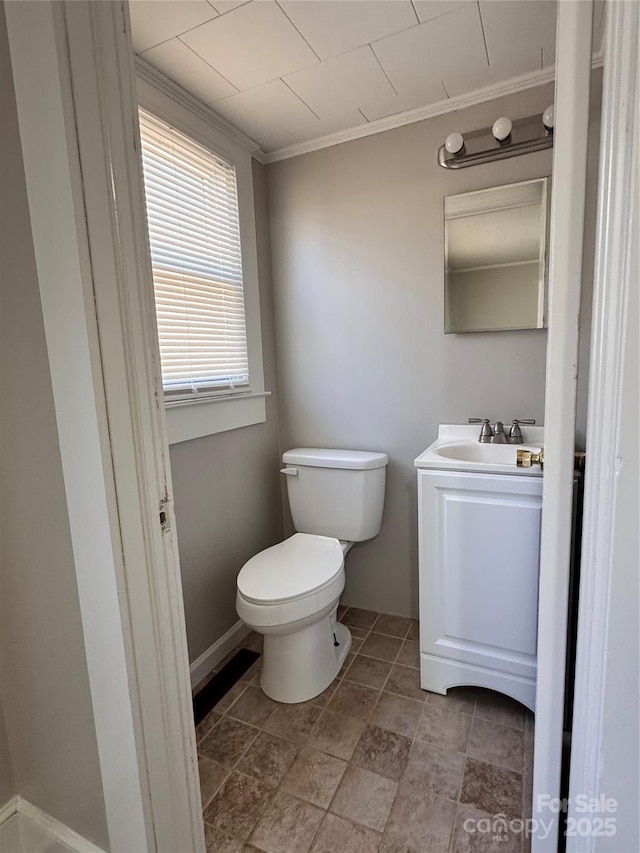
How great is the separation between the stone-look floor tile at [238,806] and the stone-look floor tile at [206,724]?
20 cm

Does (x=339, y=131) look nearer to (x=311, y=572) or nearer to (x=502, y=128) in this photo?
(x=502, y=128)

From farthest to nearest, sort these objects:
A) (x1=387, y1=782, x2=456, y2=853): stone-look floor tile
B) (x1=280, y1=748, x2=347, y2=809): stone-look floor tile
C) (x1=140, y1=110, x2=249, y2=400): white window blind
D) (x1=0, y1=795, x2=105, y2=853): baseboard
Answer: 1. (x1=140, y1=110, x2=249, y2=400): white window blind
2. (x1=280, y1=748, x2=347, y2=809): stone-look floor tile
3. (x1=387, y1=782, x2=456, y2=853): stone-look floor tile
4. (x1=0, y1=795, x2=105, y2=853): baseboard

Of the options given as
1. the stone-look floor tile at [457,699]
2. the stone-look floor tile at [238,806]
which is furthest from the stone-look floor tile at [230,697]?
the stone-look floor tile at [457,699]

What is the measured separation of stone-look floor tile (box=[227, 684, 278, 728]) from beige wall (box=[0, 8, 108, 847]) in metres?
0.59

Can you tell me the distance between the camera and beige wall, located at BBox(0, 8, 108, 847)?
0.77 m

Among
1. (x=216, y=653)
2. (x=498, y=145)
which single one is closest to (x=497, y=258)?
(x=498, y=145)

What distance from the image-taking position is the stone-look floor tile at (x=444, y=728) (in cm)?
135

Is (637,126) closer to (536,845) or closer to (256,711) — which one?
(536,845)

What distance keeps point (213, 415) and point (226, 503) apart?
0.39m

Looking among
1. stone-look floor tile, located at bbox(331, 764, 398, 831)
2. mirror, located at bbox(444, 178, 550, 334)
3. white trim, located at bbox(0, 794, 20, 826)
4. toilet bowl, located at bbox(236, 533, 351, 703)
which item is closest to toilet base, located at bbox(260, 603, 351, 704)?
toilet bowl, located at bbox(236, 533, 351, 703)

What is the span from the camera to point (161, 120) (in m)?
1.43

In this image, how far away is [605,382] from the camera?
2.10 feet

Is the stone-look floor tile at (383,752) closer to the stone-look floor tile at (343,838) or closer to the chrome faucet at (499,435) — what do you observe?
the stone-look floor tile at (343,838)

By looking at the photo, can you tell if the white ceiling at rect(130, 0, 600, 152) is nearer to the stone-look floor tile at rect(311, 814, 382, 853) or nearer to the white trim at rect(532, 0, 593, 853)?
the white trim at rect(532, 0, 593, 853)
